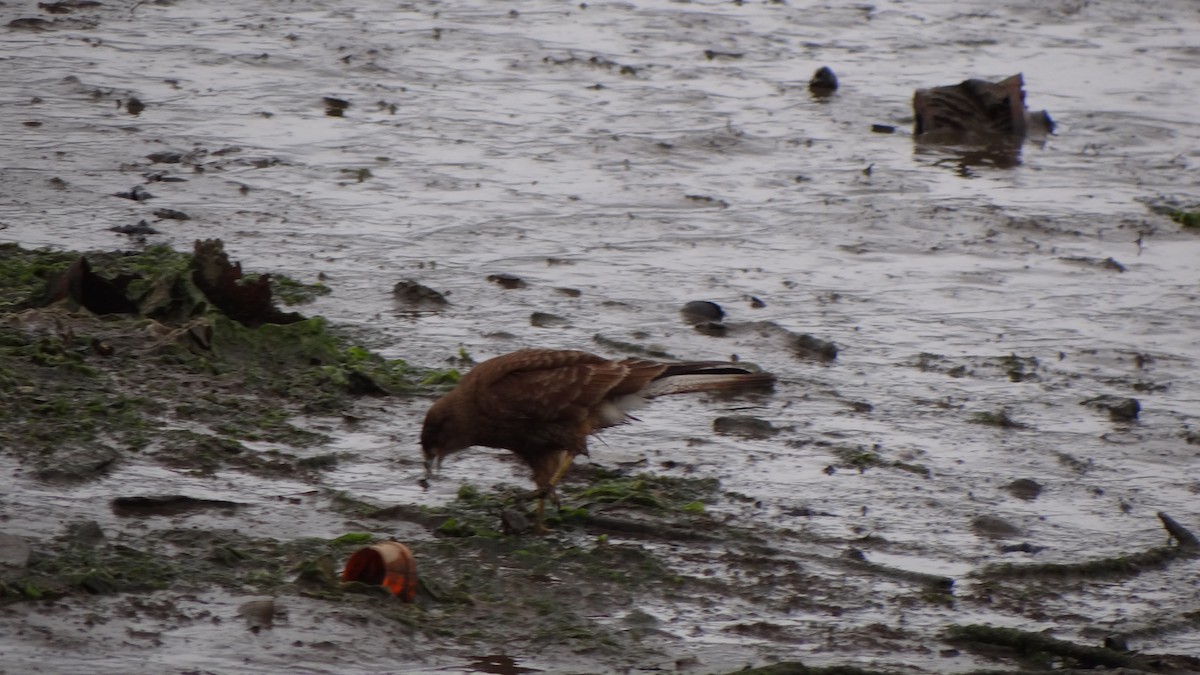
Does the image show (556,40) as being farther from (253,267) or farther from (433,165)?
(253,267)

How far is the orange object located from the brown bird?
37.0 inches

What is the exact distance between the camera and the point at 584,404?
5.95 meters

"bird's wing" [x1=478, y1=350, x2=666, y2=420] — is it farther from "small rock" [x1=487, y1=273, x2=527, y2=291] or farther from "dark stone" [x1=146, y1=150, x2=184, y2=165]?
"dark stone" [x1=146, y1=150, x2=184, y2=165]

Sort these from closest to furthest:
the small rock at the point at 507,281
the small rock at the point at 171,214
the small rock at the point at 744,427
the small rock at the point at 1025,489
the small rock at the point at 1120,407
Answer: the small rock at the point at 1025,489
the small rock at the point at 744,427
the small rock at the point at 1120,407
the small rock at the point at 507,281
the small rock at the point at 171,214

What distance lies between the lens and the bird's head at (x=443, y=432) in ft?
19.1

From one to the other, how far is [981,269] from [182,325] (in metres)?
4.40

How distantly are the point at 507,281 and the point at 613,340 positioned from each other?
→ 840 millimetres

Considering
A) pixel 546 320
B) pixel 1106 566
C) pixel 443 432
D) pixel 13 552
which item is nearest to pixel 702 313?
pixel 546 320

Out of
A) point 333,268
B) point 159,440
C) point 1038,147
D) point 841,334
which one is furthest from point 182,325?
point 1038,147

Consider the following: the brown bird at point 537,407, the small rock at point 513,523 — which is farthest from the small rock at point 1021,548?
the small rock at point 513,523

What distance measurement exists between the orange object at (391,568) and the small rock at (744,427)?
7.24ft

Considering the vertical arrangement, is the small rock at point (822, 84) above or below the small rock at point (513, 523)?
above

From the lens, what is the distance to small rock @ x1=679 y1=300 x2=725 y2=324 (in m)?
7.96

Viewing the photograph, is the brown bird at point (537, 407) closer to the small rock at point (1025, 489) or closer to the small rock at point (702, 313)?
the small rock at point (1025, 489)
